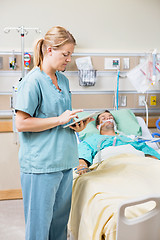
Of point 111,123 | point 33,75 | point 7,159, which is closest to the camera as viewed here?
point 33,75

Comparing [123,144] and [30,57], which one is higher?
[30,57]

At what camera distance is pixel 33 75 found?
1617 millimetres

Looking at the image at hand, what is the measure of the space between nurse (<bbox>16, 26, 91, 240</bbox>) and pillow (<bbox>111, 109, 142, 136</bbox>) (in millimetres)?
1412

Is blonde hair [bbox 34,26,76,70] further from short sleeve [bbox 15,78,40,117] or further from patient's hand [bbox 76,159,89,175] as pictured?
patient's hand [bbox 76,159,89,175]

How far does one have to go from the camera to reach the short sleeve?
61.0 inches

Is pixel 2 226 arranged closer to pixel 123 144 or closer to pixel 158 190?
pixel 123 144

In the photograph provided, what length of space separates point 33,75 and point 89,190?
736 mm

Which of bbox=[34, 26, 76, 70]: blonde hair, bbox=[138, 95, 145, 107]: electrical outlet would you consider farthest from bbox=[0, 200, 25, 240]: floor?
bbox=[138, 95, 145, 107]: electrical outlet

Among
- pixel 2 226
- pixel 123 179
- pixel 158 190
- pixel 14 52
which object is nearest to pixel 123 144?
pixel 123 179

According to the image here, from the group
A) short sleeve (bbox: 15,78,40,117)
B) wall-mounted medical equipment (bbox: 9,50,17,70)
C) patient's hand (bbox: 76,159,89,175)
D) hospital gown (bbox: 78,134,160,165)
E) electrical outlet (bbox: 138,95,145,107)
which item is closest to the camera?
short sleeve (bbox: 15,78,40,117)

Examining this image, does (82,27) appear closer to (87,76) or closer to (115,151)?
(87,76)

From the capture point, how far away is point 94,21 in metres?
3.27

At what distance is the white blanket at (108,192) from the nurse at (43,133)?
0.69 feet

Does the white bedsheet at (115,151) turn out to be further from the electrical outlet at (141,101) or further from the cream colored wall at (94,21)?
the cream colored wall at (94,21)
